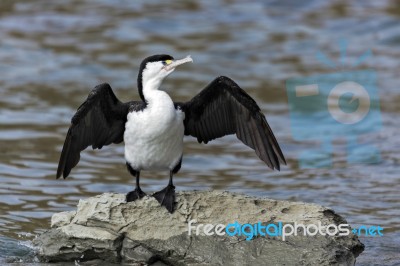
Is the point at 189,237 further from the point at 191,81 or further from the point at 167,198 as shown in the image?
the point at 191,81

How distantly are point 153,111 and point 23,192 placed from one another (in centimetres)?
337

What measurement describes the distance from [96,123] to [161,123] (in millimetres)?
669

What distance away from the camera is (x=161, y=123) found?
703cm

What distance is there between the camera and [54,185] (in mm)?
10281

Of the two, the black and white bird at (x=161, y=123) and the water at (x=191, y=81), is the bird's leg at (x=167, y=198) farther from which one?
the water at (x=191, y=81)

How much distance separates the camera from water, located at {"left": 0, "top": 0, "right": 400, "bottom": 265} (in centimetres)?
995

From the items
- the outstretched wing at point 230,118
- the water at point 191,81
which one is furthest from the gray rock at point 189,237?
the water at point 191,81

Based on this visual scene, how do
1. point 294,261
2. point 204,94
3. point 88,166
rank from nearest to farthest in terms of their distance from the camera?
point 294,261
point 204,94
point 88,166

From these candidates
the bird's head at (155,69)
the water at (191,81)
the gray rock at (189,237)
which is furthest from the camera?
the water at (191,81)

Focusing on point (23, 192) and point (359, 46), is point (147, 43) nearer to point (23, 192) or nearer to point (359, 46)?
point (359, 46)

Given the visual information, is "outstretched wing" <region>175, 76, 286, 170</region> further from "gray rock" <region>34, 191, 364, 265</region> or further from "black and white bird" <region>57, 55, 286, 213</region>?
"gray rock" <region>34, 191, 364, 265</region>

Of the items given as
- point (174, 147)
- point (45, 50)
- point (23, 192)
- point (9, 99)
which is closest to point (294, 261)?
point (174, 147)

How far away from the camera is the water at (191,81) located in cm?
995

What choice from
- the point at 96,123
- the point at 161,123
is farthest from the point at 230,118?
the point at 96,123
